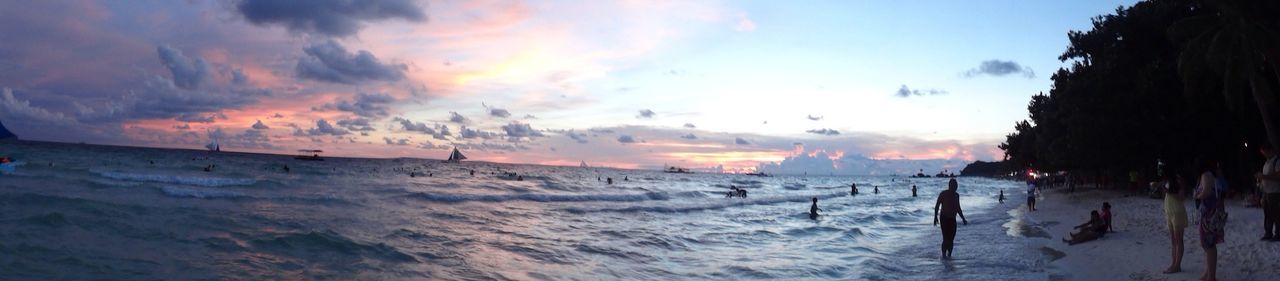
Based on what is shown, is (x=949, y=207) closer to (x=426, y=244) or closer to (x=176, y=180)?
(x=426, y=244)

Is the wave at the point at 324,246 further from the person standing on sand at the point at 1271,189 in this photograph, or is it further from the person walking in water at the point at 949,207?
the person standing on sand at the point at 1271,189

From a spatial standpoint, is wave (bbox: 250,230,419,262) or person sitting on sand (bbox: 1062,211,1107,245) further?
person sitting on sand (bbox: 1062,211,1107,245)

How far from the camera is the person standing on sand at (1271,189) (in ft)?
37.2

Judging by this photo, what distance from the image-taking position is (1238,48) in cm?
1886

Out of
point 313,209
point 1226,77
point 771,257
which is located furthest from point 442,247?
point 1226,77

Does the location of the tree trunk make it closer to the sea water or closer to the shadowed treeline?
the shadowed treeline

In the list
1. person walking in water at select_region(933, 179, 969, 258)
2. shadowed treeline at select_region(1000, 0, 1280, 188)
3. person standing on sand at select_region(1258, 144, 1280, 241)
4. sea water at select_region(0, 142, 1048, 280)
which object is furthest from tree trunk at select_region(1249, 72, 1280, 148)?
person walking in water at select_region(933, 179, 969, 258)

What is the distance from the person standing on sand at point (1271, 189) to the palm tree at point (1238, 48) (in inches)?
279

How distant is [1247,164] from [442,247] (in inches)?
1248

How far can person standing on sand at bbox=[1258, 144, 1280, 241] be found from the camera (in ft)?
37.2

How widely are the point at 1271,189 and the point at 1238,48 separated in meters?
9.55

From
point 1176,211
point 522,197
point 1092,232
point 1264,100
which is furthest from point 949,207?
point 522,197

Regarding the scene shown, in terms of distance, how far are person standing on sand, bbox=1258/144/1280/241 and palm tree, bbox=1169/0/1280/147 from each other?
23.2ft

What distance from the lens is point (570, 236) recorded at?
2127cm
